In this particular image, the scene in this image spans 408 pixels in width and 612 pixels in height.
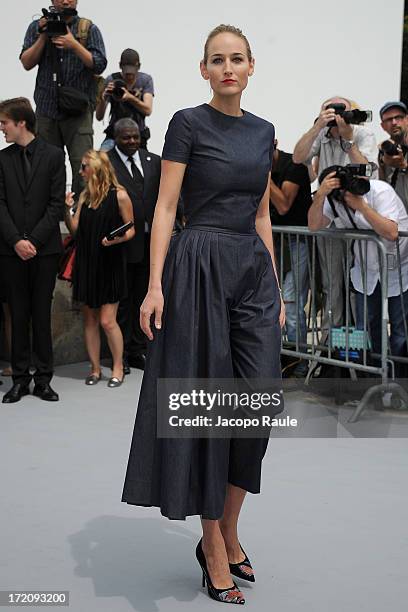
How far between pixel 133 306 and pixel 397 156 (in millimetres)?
2259

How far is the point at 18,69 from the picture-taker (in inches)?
358

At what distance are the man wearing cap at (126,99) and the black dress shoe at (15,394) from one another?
2.21m

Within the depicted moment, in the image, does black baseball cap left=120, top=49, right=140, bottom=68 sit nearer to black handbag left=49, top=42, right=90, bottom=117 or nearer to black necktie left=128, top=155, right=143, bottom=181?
black handbag left=49, top=42, right=90, bottom=117

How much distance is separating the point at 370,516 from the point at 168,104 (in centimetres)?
603

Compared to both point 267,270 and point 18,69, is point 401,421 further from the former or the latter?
point 18,69

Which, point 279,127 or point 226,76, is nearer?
point 226,76

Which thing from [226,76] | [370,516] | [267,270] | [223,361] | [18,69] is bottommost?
[370,516]

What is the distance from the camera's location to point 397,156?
6723 millimetres

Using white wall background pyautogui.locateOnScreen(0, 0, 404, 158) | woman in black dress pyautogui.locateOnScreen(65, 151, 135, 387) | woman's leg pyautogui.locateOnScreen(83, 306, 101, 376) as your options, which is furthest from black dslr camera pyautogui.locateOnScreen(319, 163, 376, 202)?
white wall background pyautogui.locateOnScreen(0, 0, 404, 158)

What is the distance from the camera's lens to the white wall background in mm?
9492

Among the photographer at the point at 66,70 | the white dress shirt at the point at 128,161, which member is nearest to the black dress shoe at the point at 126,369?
the white dress shirt at the point at 128,161

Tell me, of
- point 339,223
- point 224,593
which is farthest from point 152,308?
point 339,223

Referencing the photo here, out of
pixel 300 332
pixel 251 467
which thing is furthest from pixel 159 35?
pixel 251 467

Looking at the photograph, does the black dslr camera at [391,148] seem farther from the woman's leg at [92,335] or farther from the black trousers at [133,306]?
the woman's leg at [92,335]
